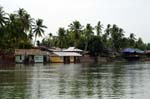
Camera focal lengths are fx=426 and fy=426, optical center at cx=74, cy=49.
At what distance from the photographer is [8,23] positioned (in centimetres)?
9044

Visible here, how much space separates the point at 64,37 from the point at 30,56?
28.0m

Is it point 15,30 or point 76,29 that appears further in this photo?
point 76,29

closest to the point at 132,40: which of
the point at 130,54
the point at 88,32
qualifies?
the point at 130,54

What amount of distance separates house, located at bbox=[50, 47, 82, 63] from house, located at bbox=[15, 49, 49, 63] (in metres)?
3.78

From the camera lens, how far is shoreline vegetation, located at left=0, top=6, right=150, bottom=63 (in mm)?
91812

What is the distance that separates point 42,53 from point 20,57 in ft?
19.6

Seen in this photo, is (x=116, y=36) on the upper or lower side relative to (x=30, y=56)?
upper

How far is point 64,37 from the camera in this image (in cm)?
12238

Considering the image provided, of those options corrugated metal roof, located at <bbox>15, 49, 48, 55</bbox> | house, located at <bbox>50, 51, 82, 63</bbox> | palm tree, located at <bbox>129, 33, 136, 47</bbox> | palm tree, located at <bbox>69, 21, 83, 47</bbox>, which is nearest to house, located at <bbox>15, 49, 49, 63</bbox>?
corrugated metal roof, located at <bbox>15, 49, 48, 55</bbox>

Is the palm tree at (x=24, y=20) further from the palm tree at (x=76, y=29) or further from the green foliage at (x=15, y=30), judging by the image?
the palm tree at (x=76, y=29)

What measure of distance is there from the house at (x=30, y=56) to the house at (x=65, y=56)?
12.4ft

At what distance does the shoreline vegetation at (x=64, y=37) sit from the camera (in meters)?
91.8

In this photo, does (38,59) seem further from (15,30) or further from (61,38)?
(61,38)

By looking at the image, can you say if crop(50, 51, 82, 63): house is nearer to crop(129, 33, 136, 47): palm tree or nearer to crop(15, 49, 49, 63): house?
crop(15, 49, 49, 63): house
